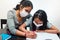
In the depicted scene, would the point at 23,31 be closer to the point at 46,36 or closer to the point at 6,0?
the point at 46,36

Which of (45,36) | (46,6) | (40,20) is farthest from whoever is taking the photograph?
(46,6)

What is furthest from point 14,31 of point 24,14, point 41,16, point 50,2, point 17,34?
point 50,2

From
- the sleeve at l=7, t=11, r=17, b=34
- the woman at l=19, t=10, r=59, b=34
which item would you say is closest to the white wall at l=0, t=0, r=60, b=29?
the woman at l=19, t=10, r=59, b=34

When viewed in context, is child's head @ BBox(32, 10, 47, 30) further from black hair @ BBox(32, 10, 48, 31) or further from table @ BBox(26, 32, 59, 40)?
table @ BBox(26, 32, 59, 40)

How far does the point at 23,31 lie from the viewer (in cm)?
158

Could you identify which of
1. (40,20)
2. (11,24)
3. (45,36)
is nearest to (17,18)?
(11,24)

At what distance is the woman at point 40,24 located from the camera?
1.59 metres

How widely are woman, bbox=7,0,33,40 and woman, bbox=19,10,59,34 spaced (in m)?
0.06

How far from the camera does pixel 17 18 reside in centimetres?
166

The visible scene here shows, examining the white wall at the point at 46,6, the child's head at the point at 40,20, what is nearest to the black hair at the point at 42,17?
the child's head at the point at 40,20

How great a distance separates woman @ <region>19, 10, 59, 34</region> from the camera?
1590 mm

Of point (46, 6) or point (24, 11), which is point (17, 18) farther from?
point (46, 6)

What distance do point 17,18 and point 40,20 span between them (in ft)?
0.90

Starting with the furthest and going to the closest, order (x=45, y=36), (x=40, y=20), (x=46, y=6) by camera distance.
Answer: (x=46, y=6), (x=40, y=20), (x=45, y=36)
